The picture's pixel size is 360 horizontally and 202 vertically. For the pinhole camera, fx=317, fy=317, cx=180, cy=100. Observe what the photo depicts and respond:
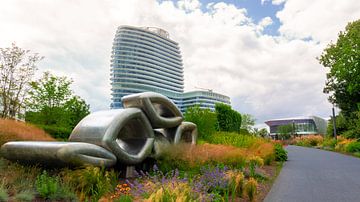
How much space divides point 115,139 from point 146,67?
365ft

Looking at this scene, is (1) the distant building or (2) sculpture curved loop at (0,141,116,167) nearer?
(2) sculpture curved loop at (0,141,116,167)

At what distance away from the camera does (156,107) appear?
12.3 metres

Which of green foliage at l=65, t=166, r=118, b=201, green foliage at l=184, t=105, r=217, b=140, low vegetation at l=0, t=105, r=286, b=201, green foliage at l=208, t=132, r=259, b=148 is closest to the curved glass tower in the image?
green foliage at l=184, t=105, r=217, b=140

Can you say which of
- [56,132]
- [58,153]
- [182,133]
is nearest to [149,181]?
[58,153]

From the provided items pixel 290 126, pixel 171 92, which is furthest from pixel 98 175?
pixel 171 92

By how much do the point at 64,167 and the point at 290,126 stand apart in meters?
68.6

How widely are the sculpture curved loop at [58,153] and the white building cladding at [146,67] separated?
105 metres

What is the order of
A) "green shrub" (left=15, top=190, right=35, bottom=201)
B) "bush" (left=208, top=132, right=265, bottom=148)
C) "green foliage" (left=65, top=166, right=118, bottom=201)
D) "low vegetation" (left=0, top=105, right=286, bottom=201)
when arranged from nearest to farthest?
"green shrub" (left=15, top=190, right=35, bottom=201) → "low vegetation" (left=0, top=105, right=286, bottom=201) → "green foliage" (left=65, top=166, right=118, bottom=201) → "bush" (left=208, top=132, right=265, bottom=148)

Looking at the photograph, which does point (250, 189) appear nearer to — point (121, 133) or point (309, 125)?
point (121, 133)

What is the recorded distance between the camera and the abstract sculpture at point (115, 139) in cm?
748

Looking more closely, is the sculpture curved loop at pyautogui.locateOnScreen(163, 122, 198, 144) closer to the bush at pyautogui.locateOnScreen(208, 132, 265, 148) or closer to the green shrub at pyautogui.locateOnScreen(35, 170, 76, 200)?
the bush at pyautogui.locateOnScreen(208, 132, 265, 148)

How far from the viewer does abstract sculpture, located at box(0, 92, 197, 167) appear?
24.6 ft

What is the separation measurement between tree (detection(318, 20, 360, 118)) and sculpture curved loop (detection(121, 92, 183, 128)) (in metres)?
18.7

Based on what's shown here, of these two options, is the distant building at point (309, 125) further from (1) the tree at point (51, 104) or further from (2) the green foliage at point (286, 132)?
(1) the tree at point (51, 104)
